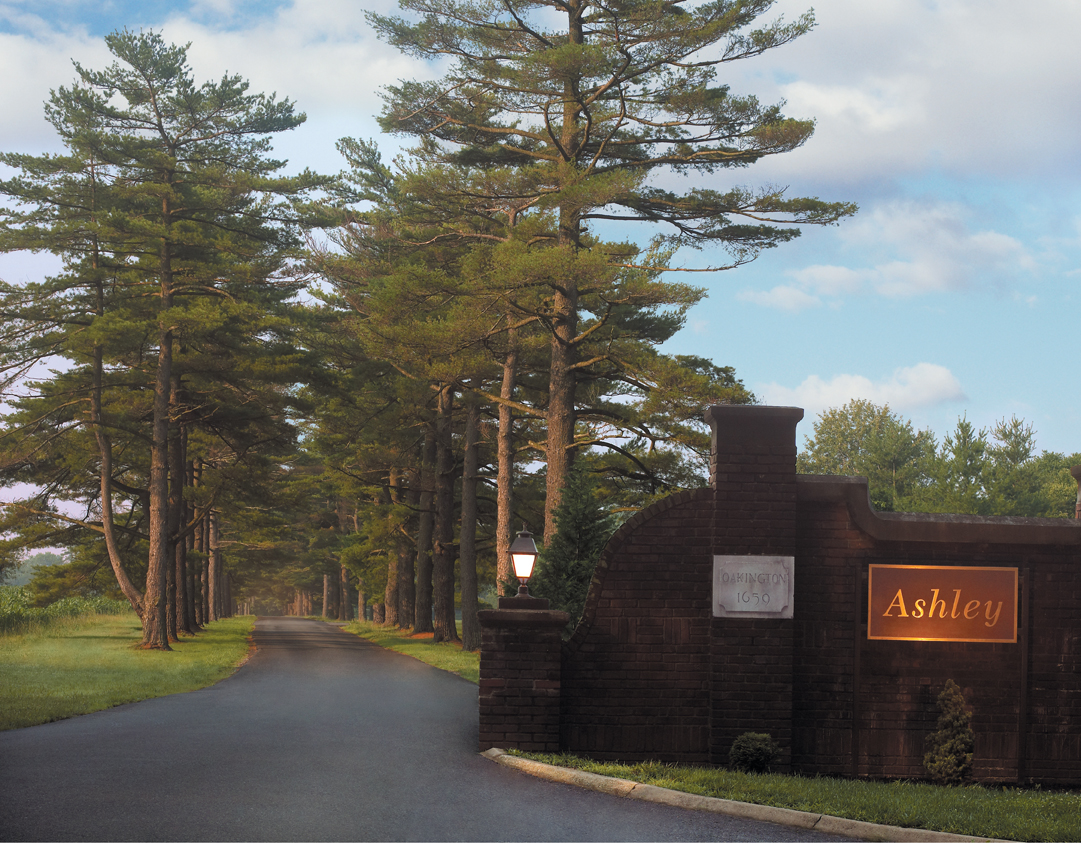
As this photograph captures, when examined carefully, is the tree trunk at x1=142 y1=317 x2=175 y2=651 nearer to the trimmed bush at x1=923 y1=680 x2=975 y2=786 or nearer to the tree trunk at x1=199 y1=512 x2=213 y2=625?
the tree trunk at x1=199 y1=512 x2=213 y2=625

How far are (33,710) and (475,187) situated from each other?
46.8 feet

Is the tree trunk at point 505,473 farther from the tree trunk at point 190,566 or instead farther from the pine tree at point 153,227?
the tree trunk at point 190,566

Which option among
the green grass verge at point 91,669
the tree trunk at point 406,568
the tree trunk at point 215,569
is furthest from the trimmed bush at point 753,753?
the tree trunk at point 215,569

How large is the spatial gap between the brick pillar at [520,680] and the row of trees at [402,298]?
5659mm

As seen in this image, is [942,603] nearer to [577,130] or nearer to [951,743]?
[951,743]

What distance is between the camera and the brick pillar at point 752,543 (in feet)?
31.9

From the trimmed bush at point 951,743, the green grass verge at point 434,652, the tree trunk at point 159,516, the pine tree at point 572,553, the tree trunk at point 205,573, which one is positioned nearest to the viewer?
the trimmed bush at point 951,743

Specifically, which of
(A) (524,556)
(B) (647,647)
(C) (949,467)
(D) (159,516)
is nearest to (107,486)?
(D) (159,516)

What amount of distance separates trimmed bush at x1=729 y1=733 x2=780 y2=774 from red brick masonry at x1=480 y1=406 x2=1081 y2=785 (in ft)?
0.71

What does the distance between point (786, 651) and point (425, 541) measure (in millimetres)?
26749

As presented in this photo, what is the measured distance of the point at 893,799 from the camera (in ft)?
25.6

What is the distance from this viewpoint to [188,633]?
34.3 meters

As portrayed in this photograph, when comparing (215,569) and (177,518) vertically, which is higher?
(177,518)

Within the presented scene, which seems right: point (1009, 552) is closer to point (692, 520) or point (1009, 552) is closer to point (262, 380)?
point (692, 520)
